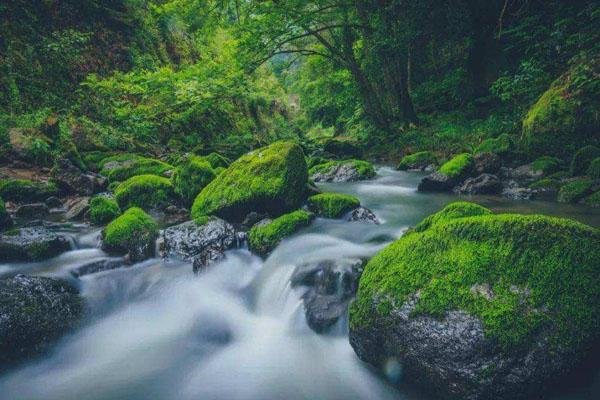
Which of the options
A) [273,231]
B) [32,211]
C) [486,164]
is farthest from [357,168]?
[32,211]

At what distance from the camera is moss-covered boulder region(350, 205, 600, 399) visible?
99.3 inches

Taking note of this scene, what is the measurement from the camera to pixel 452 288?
2.81 metres

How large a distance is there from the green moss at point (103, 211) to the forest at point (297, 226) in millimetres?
49

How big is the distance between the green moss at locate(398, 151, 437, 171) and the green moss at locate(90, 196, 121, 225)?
9.37m

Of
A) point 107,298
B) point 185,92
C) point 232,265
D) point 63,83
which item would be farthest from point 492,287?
point 63,83

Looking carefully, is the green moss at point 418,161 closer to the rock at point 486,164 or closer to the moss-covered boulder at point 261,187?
the rock at point 486,164

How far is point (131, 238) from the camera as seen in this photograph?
18.2 feet

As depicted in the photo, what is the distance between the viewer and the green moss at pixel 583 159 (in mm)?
7730

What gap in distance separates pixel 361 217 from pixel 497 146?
252 inches

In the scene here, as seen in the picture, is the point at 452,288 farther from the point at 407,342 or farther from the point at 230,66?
the point at 230,66

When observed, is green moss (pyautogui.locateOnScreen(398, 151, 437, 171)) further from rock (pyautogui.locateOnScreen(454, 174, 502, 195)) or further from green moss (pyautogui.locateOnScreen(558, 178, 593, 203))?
green moss (pyautogui.locateOnScreen(558, 178, 593, 203))

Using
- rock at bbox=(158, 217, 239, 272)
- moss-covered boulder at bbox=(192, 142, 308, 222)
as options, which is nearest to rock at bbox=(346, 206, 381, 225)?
moss-covered boulder at bbox=(192, 142, 308, 222)

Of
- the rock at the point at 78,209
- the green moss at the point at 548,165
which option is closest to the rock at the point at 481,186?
the green moss at the point at 548,165

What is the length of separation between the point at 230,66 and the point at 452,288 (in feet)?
37.2
